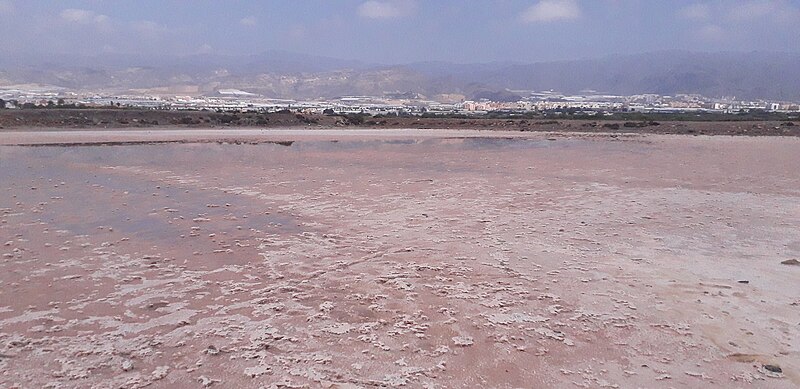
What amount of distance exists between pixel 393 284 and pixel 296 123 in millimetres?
34824

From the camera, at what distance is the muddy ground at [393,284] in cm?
476

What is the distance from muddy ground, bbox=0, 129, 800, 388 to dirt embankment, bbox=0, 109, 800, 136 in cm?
2088

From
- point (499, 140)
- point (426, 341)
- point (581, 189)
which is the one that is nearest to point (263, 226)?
point (426, 341)

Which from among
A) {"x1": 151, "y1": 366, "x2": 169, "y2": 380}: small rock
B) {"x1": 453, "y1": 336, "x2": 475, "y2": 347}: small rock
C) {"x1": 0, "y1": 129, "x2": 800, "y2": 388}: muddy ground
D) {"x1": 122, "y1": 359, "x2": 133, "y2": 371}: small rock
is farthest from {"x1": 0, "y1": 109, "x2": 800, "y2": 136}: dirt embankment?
{"x1": 453, "y1": 336, "x2": 475, "y2": 347}: small rock

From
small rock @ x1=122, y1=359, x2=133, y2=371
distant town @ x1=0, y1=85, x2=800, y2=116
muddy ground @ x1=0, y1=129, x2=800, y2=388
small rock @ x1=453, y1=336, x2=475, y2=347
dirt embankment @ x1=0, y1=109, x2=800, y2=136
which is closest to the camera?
small rock @ x1=122, y1=359, x2=133, y2=371

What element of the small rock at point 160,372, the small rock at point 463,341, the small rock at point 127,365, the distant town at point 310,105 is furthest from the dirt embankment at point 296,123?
the small rock at point 463,341

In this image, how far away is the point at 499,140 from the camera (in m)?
31.4

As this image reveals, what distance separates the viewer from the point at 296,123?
40.3 metres

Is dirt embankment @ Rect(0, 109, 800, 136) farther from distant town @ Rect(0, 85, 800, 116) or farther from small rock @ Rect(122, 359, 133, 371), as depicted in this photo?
small rock @ Rect(122, 359, 133, 371)

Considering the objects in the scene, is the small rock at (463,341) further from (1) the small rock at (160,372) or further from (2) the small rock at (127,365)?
(2) the small rock at (127,365)

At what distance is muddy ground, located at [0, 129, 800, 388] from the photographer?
476 cm

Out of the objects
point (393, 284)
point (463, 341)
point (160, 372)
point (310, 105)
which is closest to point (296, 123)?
point (393, 284)

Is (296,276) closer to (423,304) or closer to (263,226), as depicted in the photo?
(423,304)

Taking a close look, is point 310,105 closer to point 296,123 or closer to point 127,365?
point 296,123
